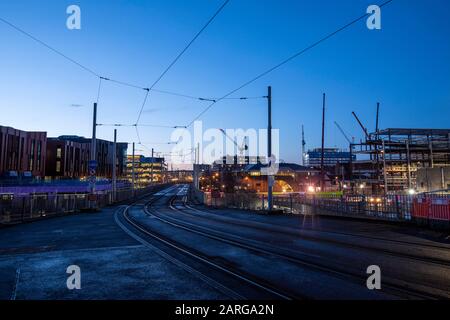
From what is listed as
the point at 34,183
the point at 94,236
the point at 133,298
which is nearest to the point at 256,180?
the point at 34,183

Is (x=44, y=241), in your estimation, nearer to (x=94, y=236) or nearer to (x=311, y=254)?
(x=94, y=236)

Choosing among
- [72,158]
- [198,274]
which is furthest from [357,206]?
[72,158]

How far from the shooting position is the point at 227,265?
7.91m

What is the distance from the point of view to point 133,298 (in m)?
5.55

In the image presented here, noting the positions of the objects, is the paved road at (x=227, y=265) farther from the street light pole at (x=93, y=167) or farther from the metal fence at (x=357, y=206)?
the street light pole at (x=93, y=167)

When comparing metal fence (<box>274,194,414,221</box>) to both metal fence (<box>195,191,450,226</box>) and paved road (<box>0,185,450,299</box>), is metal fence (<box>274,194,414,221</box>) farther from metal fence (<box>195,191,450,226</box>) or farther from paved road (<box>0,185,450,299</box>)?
paved road (<box>0,185,450,299</box>)

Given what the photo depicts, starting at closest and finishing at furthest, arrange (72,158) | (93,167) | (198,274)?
(198,274), (93,167), (72,158)

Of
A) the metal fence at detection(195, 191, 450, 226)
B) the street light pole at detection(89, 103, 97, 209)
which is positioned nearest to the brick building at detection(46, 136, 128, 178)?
the street light pole at detection(89, 103, 97, 209)

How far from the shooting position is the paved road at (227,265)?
19.2 feet

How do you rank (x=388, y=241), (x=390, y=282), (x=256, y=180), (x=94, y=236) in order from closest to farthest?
(x=390, y=282)
(x=388, y=241)
(x=94, y=236)
(x=256, y=180)

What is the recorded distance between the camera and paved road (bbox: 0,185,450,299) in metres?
5.86

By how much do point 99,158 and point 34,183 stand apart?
65.2 metres

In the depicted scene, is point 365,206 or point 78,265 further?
point 365,206

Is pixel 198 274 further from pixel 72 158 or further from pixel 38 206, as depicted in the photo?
pixel 72 158
